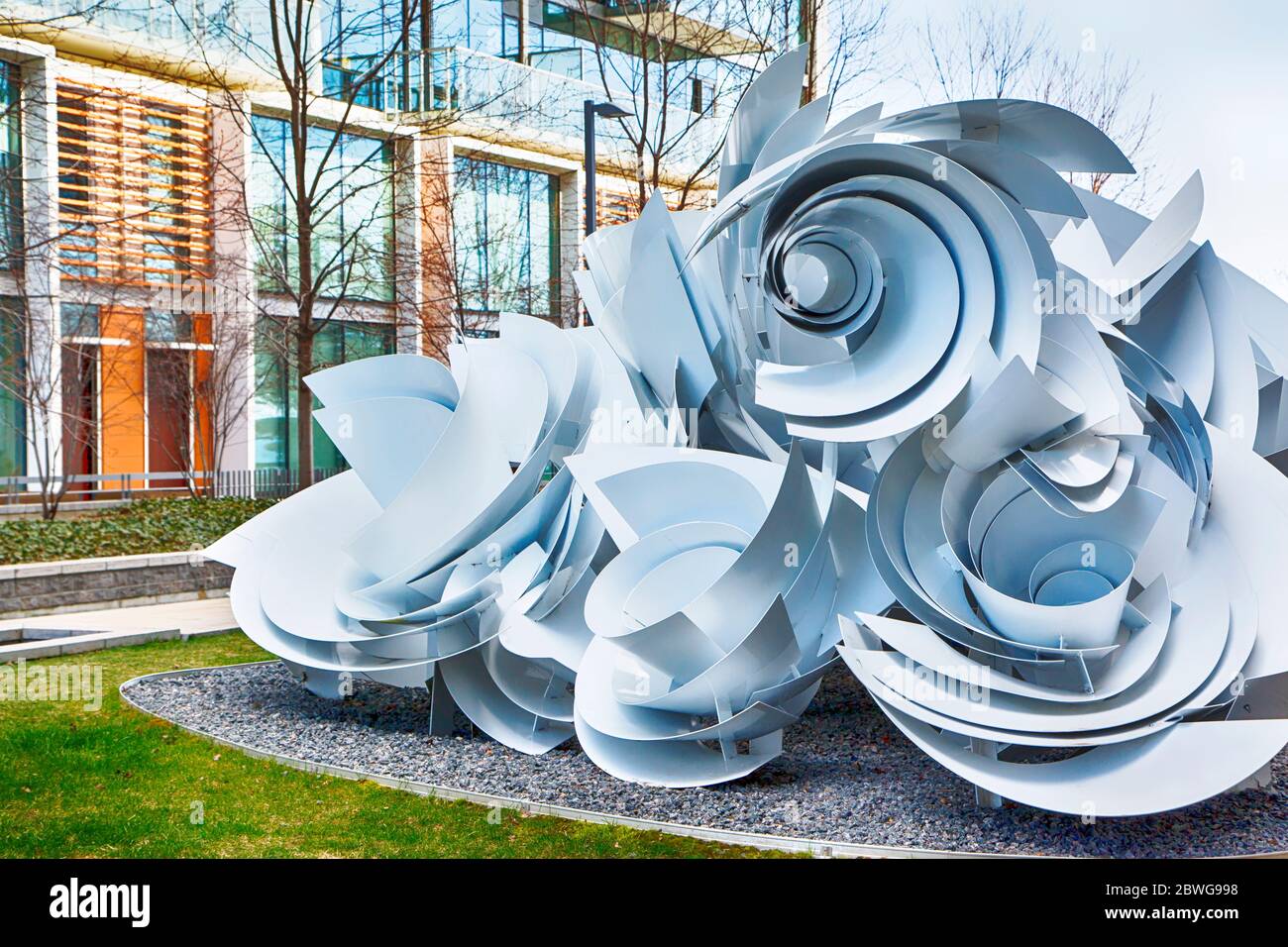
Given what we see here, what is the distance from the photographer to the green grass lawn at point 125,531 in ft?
49.0

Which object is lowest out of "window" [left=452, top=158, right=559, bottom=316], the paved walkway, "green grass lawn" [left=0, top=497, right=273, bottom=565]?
the paved walkway

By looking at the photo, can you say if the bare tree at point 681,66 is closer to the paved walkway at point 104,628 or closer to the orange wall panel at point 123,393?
the paved walkway at point 104,628

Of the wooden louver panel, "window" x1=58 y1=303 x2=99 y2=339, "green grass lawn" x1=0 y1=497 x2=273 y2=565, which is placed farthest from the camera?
the wooden louver panel

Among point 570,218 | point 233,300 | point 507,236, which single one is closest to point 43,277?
point 233,300

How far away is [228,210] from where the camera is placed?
1962 cm

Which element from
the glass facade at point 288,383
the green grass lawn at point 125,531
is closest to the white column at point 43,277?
the green grass lawn at point 125,531

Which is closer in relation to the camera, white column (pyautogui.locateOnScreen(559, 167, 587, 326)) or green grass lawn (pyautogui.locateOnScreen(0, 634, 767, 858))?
green grass lawn (pyautogui.locateOnScreen(0, 634, 767, 858))

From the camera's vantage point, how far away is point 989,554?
267 inches

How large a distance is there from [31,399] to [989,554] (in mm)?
19397

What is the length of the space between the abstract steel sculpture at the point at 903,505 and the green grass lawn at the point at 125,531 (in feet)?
25.0

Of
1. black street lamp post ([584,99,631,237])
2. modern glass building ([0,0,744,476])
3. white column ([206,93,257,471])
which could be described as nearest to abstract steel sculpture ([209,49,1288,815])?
black street lamp post ([584,99,631,237])

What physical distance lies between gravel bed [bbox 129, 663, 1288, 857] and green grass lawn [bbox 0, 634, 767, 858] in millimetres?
395

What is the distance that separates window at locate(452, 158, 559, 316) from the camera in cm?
2647

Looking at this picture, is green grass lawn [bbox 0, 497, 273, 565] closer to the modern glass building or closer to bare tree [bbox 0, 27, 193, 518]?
the modern glass building
